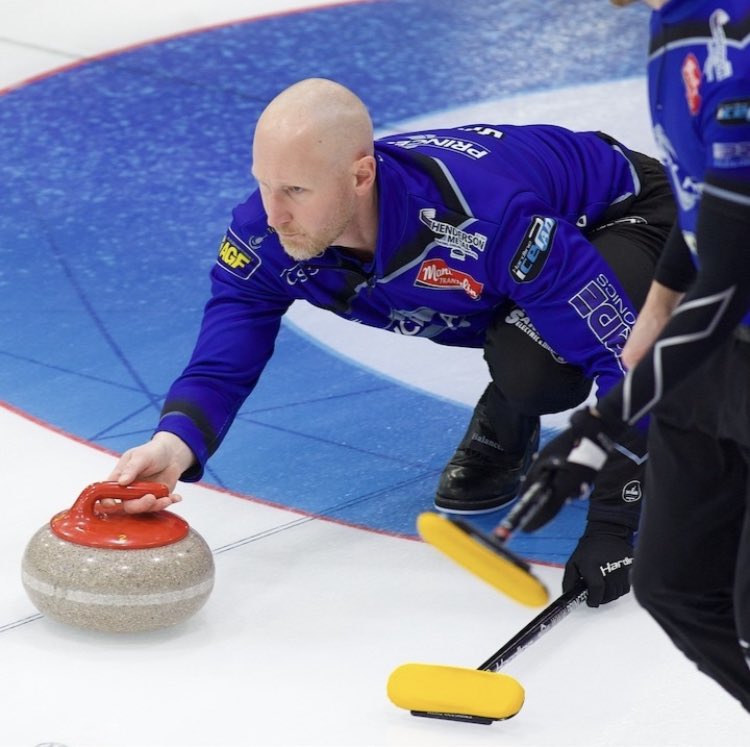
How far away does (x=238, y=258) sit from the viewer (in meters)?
2.89

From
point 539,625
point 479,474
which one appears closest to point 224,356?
point 479,474

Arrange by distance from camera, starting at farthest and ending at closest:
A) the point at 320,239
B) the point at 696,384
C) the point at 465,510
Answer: the point at 465,510 → the point at 320,239 → the point at 696,384

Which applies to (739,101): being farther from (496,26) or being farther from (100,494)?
(496,26)

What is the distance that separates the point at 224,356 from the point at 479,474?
632 mm

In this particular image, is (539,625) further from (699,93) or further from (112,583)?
(699,93)

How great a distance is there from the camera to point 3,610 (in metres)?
2.73

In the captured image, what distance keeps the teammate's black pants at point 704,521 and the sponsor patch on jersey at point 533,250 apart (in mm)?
735

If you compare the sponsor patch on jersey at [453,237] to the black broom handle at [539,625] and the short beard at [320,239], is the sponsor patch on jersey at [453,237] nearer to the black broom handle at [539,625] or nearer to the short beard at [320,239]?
the short beard at [320,239]

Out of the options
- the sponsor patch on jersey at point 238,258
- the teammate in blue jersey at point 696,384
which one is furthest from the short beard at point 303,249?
the teammate in blue jersey at point 696,384

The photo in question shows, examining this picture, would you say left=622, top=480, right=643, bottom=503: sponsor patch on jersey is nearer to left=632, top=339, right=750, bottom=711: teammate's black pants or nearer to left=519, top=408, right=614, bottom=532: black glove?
left=632, top=339, right=750, bottom=711: teammate's black pants

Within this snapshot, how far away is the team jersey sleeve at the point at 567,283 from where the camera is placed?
275 cm

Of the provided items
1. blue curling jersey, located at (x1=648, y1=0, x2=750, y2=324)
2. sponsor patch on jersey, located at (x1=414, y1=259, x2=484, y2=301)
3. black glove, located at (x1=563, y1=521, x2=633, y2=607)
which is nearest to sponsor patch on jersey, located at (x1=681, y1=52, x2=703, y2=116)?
blue curling jersey, located at (x1=648, y1=0, x2=750, y2=324)

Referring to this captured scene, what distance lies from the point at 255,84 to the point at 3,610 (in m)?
3.24

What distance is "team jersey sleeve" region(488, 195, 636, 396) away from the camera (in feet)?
9.02
